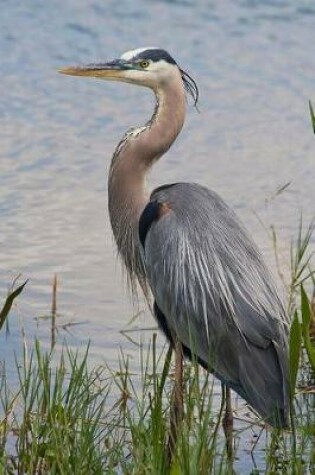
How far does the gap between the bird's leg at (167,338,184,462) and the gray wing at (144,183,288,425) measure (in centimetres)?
11

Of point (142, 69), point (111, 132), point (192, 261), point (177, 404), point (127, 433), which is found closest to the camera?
point (177, 404)

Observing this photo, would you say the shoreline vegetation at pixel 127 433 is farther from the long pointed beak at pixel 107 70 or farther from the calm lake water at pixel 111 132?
the long pointed beak at pixel 107 70

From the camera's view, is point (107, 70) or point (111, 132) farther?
point (111, 132)

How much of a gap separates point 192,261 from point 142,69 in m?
0.80

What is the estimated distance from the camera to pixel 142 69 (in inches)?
224

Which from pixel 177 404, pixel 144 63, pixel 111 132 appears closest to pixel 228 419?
pixel 177 404

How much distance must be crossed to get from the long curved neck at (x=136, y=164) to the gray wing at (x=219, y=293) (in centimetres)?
18

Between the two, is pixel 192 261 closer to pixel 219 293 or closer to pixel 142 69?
pixel 219 293

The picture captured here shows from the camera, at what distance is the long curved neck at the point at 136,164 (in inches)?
224

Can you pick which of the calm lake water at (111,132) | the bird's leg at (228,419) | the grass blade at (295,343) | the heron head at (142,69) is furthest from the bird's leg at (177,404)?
the heron head at (142,69)

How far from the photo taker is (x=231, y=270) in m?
5.35

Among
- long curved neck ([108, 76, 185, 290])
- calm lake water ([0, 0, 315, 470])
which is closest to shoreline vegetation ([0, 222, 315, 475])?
long curved neck ([108, 76, 185, 290])

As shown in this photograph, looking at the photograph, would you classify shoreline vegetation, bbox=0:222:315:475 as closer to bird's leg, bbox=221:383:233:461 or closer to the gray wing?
bird's leg, bbox=221:383:233:461

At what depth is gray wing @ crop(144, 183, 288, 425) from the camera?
5.09 meters
